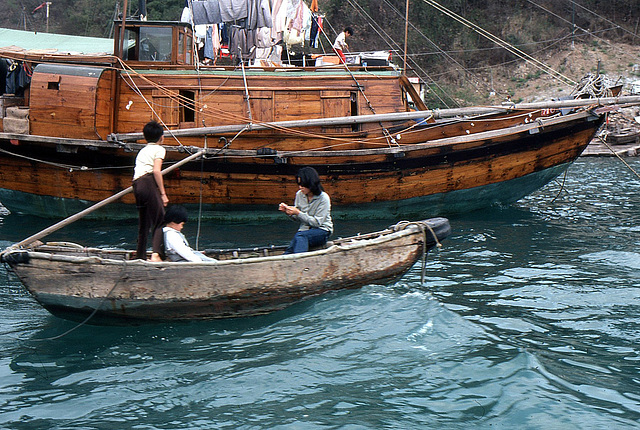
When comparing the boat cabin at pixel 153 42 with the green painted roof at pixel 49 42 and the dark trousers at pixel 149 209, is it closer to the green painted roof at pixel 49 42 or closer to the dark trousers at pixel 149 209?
the dark trousers at pixel 149 209

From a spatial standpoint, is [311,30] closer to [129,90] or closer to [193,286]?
[129,90]

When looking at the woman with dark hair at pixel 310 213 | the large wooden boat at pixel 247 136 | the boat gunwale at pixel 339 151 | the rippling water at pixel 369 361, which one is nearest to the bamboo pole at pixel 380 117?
the large wooden boat at pixel 247 136

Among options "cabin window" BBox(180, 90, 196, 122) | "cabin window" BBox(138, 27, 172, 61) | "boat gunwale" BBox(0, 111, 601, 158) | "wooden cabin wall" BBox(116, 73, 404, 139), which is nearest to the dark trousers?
"boat gunwale" BBox(0, 111, 601, 158)

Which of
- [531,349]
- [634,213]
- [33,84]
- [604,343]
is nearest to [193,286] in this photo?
[531,349]

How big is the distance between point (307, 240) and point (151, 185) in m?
1.91

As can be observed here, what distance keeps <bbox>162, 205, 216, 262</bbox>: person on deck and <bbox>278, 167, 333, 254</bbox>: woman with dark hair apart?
1.24 meters

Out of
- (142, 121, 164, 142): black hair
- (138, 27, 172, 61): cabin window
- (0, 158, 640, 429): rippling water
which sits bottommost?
(0, 158, 640, 429): rippling water

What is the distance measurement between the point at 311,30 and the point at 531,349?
Result: 45.6 ft

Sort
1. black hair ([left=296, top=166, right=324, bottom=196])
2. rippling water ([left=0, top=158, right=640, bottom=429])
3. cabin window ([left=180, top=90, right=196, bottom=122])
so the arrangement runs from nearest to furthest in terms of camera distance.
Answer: rippling water ([left=0, top=158, right=640, bottom=429]) → black hair ([left=296, top=166, right=324, bottom=196]) → cabin window ([left=180, top=90, right=196, bottom=122])

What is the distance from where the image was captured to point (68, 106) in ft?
37.1

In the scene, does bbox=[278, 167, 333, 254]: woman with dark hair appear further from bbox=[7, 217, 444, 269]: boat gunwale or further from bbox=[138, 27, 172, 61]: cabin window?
bbox=[138, 27, 172, 61]: cabin window

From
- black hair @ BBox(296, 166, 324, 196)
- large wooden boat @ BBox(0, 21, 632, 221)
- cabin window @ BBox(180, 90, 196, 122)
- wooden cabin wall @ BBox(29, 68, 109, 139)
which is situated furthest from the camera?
cabin window @ BBox(180, 90, 196, 122)

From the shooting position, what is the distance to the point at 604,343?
6.22 meters

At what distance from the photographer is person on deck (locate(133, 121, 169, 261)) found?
646 centimetres
